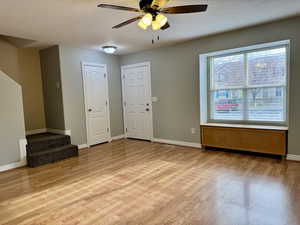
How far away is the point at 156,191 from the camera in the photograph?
8.57ft

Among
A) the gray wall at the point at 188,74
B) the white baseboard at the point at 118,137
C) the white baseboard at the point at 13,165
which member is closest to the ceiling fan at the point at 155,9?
the gray wall at the point at 188,74

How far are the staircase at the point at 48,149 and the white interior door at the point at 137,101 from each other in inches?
73.2

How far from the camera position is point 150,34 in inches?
153

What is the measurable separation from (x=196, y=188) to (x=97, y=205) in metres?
1.27

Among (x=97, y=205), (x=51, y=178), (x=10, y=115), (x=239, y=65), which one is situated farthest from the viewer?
(x=239, y=65)

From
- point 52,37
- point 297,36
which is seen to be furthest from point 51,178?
point 297,36

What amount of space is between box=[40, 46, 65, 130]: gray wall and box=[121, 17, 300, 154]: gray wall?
1865mm

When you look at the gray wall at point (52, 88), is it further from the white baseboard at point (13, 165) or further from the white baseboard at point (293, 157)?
the white baseboard at point (293, 157)

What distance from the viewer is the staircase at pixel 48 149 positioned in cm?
377

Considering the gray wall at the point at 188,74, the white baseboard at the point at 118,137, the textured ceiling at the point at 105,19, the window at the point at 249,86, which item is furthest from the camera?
the white baseboard at the point at 118,137

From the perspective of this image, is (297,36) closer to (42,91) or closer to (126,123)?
(126,123)

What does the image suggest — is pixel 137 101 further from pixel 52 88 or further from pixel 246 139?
→ pixel 246 139

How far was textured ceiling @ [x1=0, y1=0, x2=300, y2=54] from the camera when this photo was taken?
8.57 feet

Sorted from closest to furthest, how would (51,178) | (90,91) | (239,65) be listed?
(51,178) → (239,65) → (90,91)
